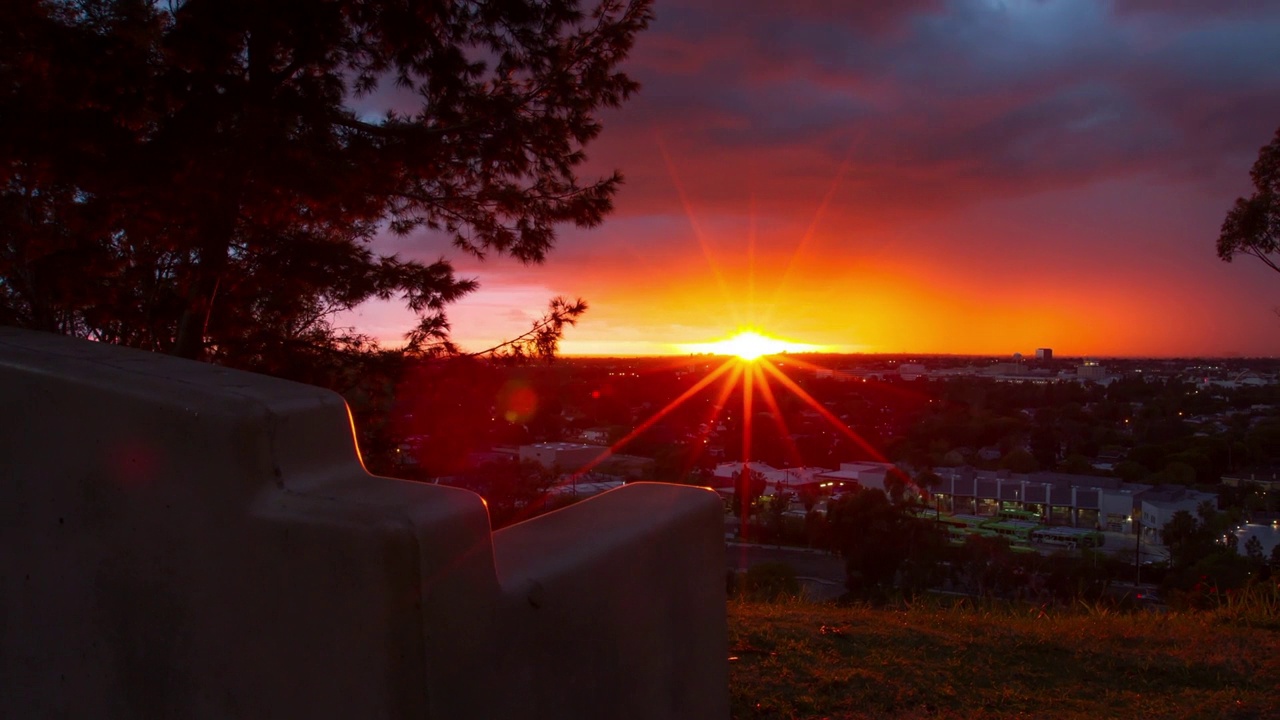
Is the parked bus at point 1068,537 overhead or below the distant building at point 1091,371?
below

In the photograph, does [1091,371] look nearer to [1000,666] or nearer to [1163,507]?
[1163,507]

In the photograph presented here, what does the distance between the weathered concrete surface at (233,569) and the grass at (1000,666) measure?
7.36ft

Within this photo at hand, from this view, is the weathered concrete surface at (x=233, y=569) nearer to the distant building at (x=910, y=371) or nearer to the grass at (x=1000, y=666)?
the grass at (x=1000, y=666)

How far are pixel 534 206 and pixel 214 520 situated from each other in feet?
15.4

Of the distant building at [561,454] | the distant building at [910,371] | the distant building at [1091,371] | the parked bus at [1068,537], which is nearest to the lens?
the distant building at [561,454]

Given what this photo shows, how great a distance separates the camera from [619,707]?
2.23 metres

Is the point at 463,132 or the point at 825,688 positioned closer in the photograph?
the point at 825,688

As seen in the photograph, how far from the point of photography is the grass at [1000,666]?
3732 millimetres

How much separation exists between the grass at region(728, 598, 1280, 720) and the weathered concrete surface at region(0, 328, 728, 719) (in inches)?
88.3

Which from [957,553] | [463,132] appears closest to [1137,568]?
[957,553]

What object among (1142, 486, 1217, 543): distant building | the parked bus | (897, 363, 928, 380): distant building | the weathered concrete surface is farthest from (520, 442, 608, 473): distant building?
(897, 363, 928, 380): distant building

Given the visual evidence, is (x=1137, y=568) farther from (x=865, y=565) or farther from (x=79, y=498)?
(x=79, y=498)

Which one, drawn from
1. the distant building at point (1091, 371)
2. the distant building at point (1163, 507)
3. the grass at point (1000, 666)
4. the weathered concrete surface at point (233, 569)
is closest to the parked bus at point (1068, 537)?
the distant building at point (1163, 507)

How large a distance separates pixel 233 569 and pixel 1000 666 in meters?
4.16
